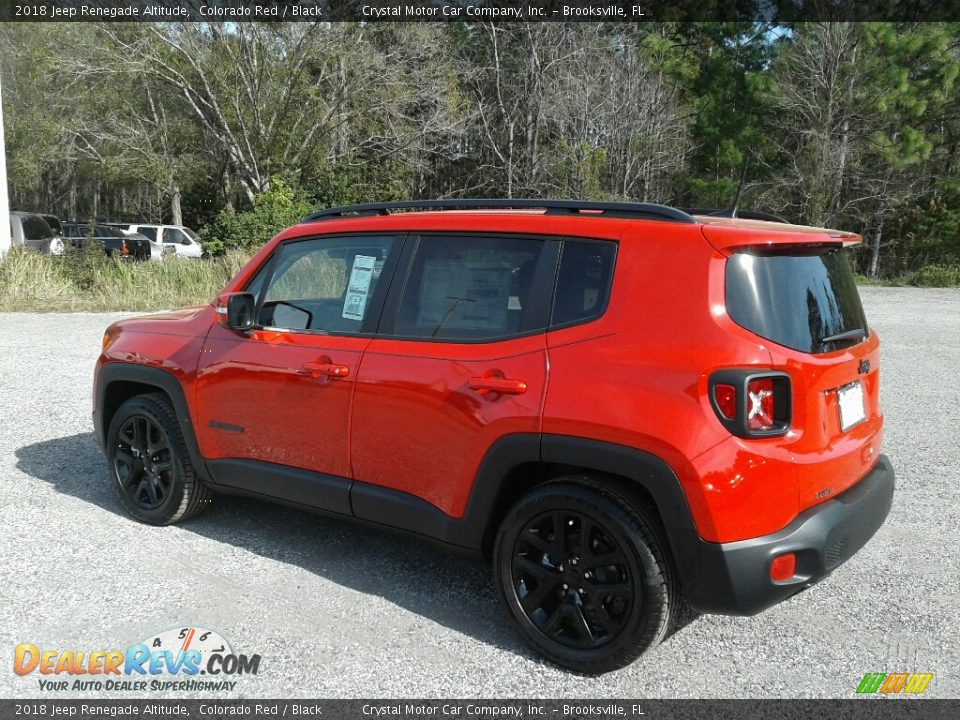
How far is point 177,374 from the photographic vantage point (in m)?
4.40

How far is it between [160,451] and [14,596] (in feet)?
3.48

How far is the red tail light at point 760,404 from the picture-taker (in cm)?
279

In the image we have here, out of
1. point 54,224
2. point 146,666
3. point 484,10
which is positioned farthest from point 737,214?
point 484,10

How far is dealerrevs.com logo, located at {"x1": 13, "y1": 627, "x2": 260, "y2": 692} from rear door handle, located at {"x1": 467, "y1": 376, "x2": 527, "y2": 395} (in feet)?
4.47

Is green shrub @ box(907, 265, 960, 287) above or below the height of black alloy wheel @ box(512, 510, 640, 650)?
above

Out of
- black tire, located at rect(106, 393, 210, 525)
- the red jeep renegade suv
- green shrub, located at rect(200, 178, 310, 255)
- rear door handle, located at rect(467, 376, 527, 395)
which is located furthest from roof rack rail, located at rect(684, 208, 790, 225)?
green shrub, located at rect(200, 178, 310, 255)

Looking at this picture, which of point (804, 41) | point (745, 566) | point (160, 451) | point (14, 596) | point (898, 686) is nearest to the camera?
point (745, 566)

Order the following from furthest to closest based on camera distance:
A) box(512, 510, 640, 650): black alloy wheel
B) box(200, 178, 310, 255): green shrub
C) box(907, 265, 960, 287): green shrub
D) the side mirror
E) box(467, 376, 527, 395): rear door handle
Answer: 1. box(907, 265, 960, 287): green shrub
2. box(200, 178, 310, 255): green shrub
3. the side mirror
4. box(467, 376, 527, 395): rear door handle
5. box(512, 510, 640, 650): black alloy wheel

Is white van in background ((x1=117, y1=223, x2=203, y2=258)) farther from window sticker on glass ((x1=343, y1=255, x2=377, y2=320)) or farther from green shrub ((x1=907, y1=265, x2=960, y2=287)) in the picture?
window sticker on glass ((x1=343, y1=255, x2=377, y2=320))

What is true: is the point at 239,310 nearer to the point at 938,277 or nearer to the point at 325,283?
the point at 325,283

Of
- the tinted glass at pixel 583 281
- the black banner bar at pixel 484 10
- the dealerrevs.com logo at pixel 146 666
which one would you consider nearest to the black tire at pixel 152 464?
the dealerrevs.com logo at pixel 146 666

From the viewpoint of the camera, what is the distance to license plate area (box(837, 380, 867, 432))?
3146 mm

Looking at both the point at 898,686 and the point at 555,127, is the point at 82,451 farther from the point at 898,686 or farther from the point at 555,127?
the point at 555,127

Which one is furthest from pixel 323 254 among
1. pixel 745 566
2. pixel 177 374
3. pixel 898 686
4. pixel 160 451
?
pixel 898 686
